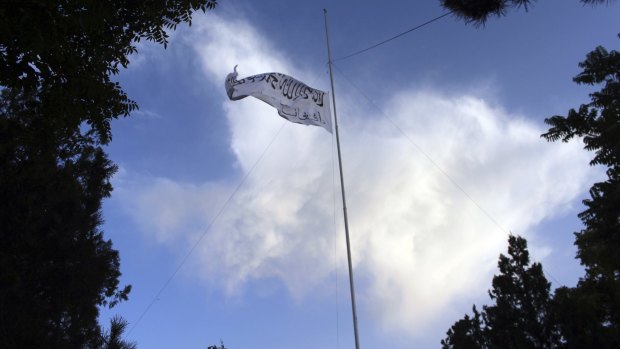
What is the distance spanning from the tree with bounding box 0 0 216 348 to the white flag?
522 cm

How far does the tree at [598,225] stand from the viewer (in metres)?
13.1

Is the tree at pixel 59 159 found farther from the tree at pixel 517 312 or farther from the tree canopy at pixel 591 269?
the tree at pixel 517 312

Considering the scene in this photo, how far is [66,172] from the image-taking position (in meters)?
15.4

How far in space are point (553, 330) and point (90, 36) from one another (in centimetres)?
2542

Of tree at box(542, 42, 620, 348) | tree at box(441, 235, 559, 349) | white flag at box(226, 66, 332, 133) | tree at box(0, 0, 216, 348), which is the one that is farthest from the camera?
tree at box(441, 235, 559, 349)

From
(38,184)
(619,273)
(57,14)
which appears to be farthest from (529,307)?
(57,14)

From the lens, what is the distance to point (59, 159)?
52.7 feet

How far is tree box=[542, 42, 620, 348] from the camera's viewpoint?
13141 mm

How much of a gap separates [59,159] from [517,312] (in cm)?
2360

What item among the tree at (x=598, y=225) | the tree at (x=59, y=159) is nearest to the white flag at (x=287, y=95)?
the tree at (x=59, y=159)

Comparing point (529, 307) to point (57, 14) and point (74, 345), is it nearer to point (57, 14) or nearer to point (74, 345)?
point (74, 345)

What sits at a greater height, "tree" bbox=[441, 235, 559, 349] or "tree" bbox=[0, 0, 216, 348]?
"tree" bbox=[441, 235, 559, 349]

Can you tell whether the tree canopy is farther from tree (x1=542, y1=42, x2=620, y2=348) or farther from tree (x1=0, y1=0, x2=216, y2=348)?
tree (x1=0, y1=0, x2=216, y2=348)

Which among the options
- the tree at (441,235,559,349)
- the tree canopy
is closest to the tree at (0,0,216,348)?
the tree canopy
